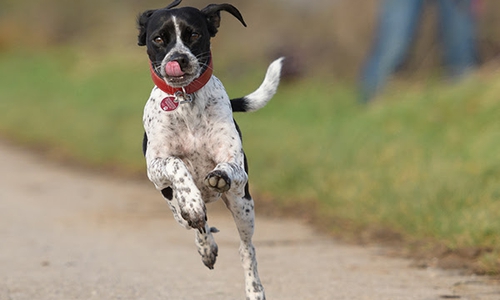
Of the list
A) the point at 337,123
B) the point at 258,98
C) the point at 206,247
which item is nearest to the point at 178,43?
the point at 258,98

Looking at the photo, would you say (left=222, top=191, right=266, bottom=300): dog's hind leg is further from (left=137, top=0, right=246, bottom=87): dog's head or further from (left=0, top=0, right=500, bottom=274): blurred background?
(left=0, top=0, right=500, bottom=274): blurred background

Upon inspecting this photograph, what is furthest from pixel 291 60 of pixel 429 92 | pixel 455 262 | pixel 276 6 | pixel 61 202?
pixel 455 262

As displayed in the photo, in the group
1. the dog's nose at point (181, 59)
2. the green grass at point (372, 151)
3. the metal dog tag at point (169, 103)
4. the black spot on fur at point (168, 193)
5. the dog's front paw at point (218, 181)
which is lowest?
the dog's front paw at point (218, 181)

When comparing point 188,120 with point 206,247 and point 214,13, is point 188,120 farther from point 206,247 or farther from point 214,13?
point 206,247

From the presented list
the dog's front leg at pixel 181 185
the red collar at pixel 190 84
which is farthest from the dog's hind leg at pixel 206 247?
the red collar at pixel 190 84

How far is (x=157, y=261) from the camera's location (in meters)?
7.08

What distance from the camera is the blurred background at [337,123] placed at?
7.79 metres

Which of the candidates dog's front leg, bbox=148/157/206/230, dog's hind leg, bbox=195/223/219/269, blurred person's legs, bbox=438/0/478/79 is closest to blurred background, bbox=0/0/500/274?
blurred person's legs, bbox=438/0/478/79

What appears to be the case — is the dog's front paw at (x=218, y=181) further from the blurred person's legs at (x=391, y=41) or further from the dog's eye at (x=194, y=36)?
the blurred person's legs at (x=391, y=41)

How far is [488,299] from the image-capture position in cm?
554

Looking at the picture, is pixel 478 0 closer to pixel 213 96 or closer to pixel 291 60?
pixel 291 60

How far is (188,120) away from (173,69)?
365mm

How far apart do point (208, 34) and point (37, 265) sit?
270 cm

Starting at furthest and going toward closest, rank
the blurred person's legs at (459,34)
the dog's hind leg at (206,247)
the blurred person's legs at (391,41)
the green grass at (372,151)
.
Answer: the blurred person's legs at (459,34) < the blurred person's legs at (391,41) < the green grass at (372,151) < the dog's hind leg at (206,247)
